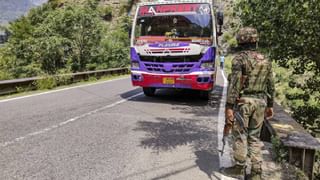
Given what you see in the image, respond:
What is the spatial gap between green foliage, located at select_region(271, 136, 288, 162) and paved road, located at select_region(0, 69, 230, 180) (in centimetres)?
91

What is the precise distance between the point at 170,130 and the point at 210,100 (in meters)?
4.83

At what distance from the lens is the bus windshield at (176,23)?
986 centimetres

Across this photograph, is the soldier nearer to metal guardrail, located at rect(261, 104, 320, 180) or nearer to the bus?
metal guardrail, located at rect(261, 104, 320, 180)

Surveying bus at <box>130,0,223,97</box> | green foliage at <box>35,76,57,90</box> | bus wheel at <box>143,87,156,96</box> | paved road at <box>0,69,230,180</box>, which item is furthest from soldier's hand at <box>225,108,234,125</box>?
green foliage at <box>35,76,57,90</box>

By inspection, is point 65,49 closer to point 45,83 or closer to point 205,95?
point 45,83

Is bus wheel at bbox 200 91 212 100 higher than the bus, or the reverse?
the bus

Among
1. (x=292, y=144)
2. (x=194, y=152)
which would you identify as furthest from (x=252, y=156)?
(x=194, y=152)

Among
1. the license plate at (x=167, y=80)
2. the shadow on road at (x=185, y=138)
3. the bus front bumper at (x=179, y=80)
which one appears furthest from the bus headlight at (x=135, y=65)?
the shadow on road at (x=185, y=138)

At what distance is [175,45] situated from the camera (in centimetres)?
964

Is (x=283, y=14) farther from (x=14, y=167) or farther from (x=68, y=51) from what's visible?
(x=68, y=51)

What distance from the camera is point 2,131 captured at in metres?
6.34

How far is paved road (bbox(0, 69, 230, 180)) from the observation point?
448cm

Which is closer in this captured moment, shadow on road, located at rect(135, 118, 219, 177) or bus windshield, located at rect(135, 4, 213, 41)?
shadow on road, located at rect(135, 118, 219, 177)

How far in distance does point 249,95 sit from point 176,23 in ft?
20.6
